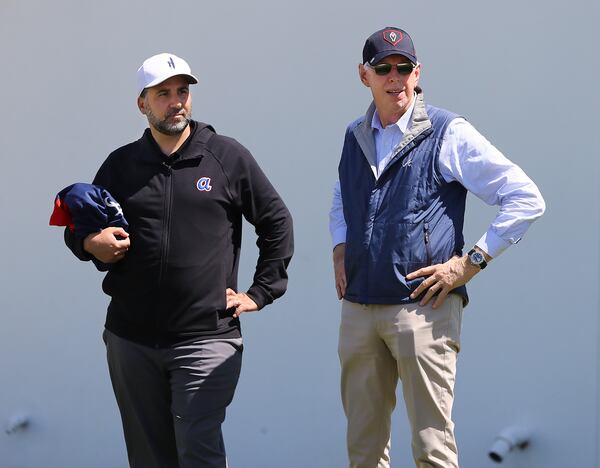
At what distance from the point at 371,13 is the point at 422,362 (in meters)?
1.97

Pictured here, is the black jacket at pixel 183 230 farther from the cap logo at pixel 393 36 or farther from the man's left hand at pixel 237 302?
the cap logo at pixel 393 36

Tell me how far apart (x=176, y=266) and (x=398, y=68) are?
1.03m

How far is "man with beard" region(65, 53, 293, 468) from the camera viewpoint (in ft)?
11.2

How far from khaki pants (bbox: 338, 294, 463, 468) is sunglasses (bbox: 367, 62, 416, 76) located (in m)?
0.80

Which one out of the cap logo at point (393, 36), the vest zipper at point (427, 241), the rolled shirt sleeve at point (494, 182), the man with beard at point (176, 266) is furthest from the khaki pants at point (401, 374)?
the cap logo at point (393, 36)

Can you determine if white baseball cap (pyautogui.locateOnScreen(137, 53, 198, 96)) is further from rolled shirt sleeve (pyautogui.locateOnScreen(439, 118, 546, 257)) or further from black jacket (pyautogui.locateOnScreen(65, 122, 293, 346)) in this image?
rolled shirt sleeve (pyautogui.locateOnScreen(439, 118, 546, 257))

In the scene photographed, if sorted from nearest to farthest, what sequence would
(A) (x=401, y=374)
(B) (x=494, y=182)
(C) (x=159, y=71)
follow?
(B) (x=494, y=182) < (A) (x=401, y=374) < (C) (x=159, y=71)

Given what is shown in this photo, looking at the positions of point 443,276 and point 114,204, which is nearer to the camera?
point 443,276

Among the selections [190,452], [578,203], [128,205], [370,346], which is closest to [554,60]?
[578,203]

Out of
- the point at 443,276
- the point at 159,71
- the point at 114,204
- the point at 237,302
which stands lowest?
the point at 237,302

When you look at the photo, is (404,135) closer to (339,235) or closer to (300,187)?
(339,235)

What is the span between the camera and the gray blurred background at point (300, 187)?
4.23 m

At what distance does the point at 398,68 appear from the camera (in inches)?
134

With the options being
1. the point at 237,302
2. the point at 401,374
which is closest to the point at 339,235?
the point at 237,302
